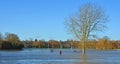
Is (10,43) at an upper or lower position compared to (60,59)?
upper

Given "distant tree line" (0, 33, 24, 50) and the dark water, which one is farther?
"distant tree line" (0, 33, 24, 50)

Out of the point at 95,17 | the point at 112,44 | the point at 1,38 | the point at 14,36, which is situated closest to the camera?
the point at 95,17

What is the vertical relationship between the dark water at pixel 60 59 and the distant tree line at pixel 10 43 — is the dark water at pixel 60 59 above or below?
below

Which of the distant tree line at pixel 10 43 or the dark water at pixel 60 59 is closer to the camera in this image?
the dark water at pixel 60 59

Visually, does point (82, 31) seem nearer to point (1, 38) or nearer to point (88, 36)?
point (88, 36)

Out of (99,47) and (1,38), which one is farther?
(99,47)

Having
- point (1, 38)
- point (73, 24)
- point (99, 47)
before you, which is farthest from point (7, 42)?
point (73, 24)

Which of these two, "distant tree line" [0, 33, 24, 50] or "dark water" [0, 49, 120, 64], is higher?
"distant tree line" [0, 33, 24, 50]

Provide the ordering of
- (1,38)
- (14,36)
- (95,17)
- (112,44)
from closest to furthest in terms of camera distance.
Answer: (95,17) → (1,38) → (14,36) → (112,44)

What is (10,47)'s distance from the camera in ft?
525

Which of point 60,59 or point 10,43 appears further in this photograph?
point 10,43

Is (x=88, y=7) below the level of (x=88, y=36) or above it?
above

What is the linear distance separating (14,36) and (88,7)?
106402 mm

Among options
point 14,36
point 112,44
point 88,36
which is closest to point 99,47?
point 112,44
